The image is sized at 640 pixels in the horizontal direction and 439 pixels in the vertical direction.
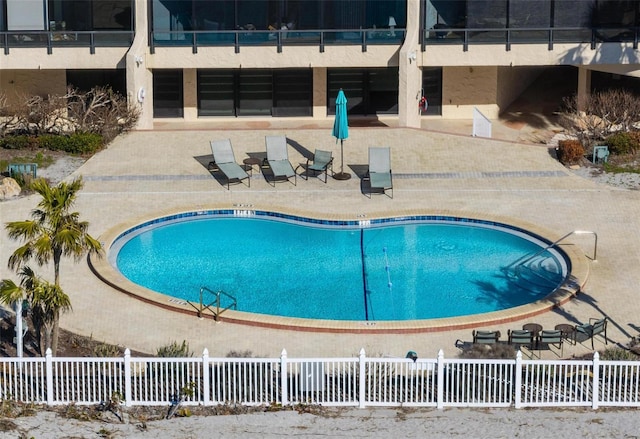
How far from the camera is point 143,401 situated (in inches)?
754

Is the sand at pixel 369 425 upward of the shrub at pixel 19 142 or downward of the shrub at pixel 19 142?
downward

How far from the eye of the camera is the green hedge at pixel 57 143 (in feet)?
112

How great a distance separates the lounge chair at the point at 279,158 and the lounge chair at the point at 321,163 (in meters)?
0.55

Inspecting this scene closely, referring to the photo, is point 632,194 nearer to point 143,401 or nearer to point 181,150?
Answer: point 181,150

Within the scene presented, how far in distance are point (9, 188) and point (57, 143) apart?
3.47 m

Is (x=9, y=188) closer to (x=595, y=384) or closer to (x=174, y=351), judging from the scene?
(x=174, y=351)

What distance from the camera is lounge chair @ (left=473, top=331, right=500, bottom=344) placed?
71.2 ft

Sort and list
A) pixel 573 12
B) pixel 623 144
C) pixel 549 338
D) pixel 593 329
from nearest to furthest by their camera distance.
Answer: pixel 549 338 → pixel 593 329 → pixel 623 144 → pixel 573 12

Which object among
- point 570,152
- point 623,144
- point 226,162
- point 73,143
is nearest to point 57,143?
point 73,143

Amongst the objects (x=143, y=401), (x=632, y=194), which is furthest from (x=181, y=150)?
(x=143, y=401)

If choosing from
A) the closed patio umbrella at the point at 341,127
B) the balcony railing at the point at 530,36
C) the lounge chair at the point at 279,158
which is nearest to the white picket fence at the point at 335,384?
the lounge chair at the point at 279,158

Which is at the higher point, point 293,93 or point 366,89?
point 366,89

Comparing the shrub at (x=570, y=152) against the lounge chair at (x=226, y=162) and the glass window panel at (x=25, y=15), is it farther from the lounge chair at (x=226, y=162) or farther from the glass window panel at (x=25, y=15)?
the glass window panel at (x=25, y=15)

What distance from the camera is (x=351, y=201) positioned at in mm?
31453
